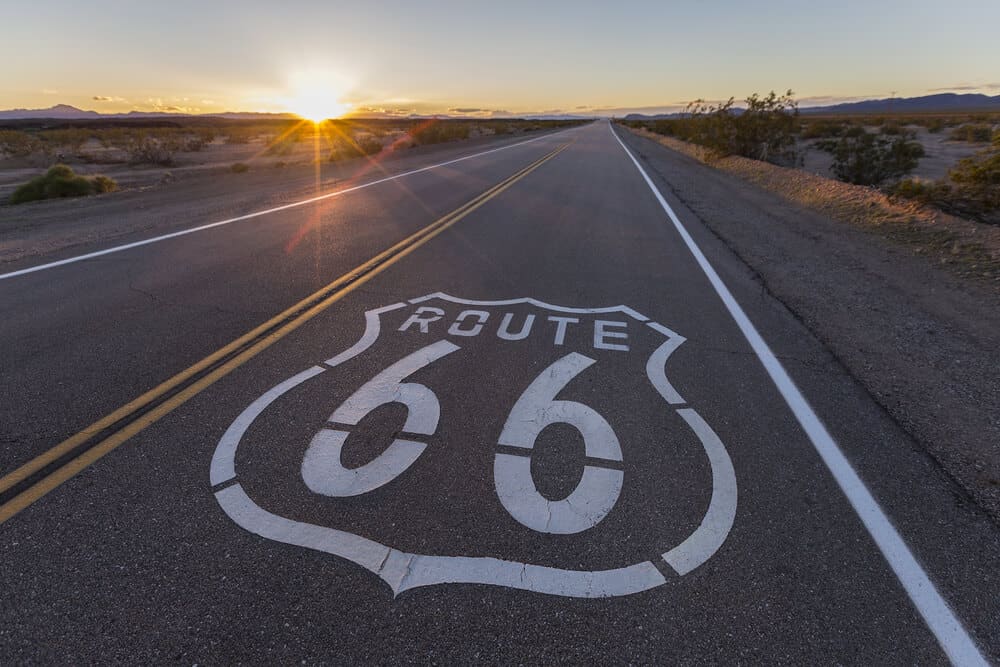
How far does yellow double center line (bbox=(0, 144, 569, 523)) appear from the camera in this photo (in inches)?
111

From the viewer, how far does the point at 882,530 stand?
263 cm

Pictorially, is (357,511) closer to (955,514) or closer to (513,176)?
(955,514)

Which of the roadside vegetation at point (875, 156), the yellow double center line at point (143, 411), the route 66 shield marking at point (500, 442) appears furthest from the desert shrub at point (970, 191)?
the yellow double center line at point (143, 411)

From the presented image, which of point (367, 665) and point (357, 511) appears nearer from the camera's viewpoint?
point (367, 665)

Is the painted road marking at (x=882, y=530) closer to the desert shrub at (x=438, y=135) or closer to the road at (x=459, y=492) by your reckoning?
the road at (x=459, y=492)

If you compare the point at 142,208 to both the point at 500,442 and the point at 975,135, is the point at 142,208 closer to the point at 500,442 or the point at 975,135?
the point at 500,442

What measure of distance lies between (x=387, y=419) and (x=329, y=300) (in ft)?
8.58

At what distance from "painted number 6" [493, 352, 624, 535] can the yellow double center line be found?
7.75 feet

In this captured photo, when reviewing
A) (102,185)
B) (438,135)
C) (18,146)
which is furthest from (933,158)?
(18,146)

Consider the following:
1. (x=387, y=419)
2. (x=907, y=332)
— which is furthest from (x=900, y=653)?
(x=907, y=332)

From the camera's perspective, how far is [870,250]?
27.0ft

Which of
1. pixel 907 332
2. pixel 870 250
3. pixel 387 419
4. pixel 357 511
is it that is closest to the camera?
pixel 357 511

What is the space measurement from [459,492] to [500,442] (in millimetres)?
511

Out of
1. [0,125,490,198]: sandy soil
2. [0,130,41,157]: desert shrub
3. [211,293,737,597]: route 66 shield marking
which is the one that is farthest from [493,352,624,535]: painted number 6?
[0,130,41,157]: desert shrub
